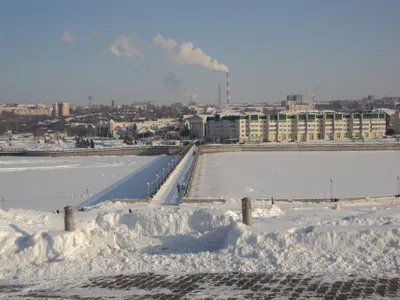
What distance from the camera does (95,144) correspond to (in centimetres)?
6300

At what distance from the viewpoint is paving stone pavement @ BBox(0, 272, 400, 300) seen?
18.7 feet

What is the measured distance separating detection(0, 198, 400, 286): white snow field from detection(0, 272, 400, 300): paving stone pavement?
0.77 ft

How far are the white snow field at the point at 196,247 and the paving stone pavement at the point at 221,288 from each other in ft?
0.77

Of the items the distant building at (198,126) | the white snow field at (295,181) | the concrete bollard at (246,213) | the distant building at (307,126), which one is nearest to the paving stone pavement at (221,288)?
the concrete bollard at (246,213)

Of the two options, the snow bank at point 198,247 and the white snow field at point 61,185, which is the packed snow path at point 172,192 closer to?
the white snow field at point 61,185

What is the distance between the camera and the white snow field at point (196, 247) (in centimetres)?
664

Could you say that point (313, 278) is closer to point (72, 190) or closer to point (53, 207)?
point (53, 207)

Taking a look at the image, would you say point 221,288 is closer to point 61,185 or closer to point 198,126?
point 61,185

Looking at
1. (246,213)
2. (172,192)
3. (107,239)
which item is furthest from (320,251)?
(172,192)

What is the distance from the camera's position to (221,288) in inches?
237

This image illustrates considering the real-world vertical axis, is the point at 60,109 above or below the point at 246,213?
above

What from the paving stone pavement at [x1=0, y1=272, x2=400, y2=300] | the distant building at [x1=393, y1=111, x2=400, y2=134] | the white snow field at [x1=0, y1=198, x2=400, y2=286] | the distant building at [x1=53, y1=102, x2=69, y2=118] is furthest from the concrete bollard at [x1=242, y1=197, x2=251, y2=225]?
the distant building at [x1=53, y1=102, x2=69, y2=118]

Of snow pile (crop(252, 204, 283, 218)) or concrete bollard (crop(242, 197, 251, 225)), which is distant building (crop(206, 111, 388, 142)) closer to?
snow pile (crop(252, 204, 283, 218))

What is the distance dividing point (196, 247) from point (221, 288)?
167cm
